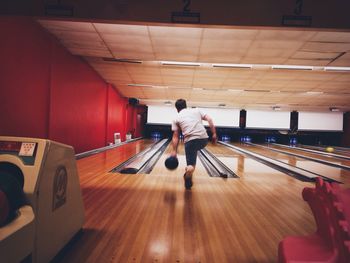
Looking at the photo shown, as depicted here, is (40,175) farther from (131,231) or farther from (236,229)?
(236,229)

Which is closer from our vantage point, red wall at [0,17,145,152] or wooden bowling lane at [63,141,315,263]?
wooden bowling lane at [63,141,315,263]

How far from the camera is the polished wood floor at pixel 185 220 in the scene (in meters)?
1.61

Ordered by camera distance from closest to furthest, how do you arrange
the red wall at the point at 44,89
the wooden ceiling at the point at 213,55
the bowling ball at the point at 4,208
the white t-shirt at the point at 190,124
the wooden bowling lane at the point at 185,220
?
the bowling ball at the point at 4,208 < the wooden bowling lane at the point at 185,220 < the white t-shirt at the point at 190,124 < the red wall at the point at 44,89 < the wooden ceiling at the point at 213,55

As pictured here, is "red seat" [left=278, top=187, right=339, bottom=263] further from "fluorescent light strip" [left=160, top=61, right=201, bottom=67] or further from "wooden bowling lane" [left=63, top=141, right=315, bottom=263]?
"fluorescent light strip" [left=160, top=61, right=201, bottom=67]

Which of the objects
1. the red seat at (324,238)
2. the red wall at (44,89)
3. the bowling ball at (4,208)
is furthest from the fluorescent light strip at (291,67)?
the bowling ball at (4,208)

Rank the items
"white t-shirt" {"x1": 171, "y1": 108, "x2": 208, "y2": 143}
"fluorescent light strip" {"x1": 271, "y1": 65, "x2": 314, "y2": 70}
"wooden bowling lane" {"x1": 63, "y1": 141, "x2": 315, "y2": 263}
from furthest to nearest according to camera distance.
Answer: "fluorescent light strip" {"x1": 271, "y1": 65, "x2": 314, "y2": 70}
"white t-shirt" {"x1": 171, "y1": 108, "x2": 208, "y2": 143}
"wooden bowling lane" {"x1": 63, "y1": 141, "x2": 315, "y2": 263}

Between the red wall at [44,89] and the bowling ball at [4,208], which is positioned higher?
the red wall at [44,89]

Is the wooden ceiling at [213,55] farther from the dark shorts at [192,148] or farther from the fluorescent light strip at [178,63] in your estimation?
the dark shorts at [192,148]

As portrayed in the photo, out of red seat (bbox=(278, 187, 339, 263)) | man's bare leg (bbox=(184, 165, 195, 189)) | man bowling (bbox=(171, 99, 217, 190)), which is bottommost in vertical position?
man's bare leg (bbox=(184, 165, 195, 189))

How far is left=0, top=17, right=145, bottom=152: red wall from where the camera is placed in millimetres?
3328

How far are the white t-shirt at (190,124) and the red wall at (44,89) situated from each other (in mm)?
2289

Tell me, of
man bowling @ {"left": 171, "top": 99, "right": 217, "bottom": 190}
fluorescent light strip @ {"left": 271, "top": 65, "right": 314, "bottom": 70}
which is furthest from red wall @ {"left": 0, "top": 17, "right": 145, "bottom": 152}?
fluorescent light strip @ {"left": 271, "top": 65, "right": 314, "bottom": 70}

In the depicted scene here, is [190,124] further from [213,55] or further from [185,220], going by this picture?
[213,55]

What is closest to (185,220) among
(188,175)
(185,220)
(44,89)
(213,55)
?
(185,220)
